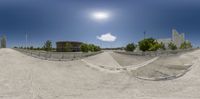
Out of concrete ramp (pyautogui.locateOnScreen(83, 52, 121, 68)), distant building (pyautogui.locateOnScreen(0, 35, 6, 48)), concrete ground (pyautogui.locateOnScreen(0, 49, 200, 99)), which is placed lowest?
concrete ground (pyautogui.locateOnScreen(0, 49, 200, 99))

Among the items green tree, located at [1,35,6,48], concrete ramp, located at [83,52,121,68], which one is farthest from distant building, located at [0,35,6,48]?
concrete ramp, located at [83,52,121,68]

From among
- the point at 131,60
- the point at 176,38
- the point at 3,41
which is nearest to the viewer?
the point at 131,60

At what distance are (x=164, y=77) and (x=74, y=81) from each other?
6.50m

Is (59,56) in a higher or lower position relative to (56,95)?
higher

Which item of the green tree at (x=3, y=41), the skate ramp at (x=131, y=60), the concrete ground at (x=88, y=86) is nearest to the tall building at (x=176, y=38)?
the skate ramp at (x=131, y=60)

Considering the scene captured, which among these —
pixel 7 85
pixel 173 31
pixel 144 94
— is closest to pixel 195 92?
A: pixel 144 94

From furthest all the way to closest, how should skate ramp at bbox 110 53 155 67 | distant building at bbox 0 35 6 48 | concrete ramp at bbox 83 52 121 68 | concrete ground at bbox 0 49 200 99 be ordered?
1. distant building at bbox 0 35 6 48
2. skate ramp at bbox 110 53 155 67
3. concrete ramp at bbox 83 52 121 68
4. concrete ground at bbox 0 49 200 99

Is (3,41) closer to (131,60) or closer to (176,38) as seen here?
(131,60)

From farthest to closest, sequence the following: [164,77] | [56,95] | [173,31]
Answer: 1. [173,31]
2. [164,77]
3. [56,95]

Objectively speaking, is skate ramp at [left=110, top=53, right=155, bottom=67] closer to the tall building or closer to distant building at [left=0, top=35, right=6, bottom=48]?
distant building at [left=0, top=35, right=6, bottom=48]

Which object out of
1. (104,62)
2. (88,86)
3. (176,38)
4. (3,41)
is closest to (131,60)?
(104,62)

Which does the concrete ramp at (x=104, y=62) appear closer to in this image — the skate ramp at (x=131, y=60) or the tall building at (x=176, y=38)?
the skate ramp at (x=131, y=60)

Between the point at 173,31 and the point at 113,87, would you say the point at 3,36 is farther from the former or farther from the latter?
the point at 173,31

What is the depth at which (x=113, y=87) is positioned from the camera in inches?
442
